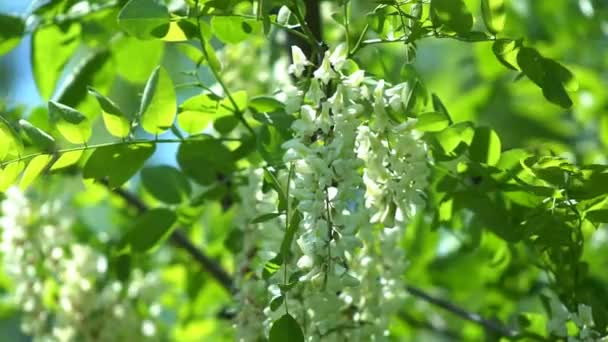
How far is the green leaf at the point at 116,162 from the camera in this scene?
3.54ft

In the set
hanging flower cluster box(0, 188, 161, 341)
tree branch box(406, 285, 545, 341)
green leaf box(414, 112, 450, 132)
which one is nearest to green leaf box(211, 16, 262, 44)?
green leaf box(414, 112, 450, 132)

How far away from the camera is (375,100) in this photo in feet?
3.10

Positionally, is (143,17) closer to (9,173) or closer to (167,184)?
(9,173)

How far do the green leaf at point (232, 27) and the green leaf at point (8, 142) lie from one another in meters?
0.24

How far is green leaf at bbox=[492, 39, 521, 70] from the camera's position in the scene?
994 millimetres

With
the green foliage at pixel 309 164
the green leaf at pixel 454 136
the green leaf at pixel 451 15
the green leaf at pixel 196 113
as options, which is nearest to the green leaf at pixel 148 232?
the green foliage at pixel 309 164

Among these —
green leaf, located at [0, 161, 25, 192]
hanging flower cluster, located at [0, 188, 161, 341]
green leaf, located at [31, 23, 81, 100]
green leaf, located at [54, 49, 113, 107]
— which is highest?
green leaf, located at [0, 161, 25, 192]

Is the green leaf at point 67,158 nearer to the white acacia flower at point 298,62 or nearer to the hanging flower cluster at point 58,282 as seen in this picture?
the white acacia flower at point 298,62

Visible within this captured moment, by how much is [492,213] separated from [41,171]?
0.50 m

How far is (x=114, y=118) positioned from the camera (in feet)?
3.50

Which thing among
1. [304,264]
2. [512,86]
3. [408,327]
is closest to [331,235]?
[304,264]

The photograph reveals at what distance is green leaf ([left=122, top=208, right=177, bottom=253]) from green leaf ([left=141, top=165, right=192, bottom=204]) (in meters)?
0.07

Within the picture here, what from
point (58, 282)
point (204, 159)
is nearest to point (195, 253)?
point (58, 282)

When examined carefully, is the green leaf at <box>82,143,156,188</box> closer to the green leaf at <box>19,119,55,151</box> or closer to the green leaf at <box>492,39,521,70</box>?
the green leaf at <box>19,119,55,151</box>
